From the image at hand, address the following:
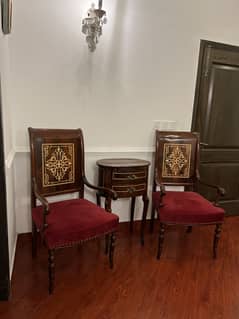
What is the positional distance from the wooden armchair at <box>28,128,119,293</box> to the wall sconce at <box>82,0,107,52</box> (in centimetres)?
81

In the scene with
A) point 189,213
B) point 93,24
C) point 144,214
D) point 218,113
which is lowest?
point 144,214

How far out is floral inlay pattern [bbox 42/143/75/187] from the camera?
6.90 feet

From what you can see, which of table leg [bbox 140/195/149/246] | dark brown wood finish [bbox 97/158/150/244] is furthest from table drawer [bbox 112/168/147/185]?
table leg [bbox 140/195/149/246]

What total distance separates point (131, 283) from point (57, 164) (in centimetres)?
108

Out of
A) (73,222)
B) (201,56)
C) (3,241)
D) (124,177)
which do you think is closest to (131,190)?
(124,177)

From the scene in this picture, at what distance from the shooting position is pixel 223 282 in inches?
80.0

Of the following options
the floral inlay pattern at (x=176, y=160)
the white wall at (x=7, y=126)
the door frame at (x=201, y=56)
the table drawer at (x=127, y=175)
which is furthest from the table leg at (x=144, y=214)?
the white wall at (x=7, y=126)

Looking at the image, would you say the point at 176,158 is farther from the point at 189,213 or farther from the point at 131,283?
the point at 131,283

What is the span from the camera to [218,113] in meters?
2.95

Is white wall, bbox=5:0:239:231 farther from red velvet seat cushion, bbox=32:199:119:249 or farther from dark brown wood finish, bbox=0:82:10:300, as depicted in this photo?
dark brown wood finish, bbox=0:82:10:300

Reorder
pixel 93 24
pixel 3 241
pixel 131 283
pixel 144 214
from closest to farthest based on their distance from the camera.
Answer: pixel 3 241 < pixel 131 283 < pixel 93 24 < pixel 144 214

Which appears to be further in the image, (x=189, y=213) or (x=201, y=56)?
(x=201, y=56)

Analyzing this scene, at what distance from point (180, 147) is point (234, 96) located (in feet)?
3.15

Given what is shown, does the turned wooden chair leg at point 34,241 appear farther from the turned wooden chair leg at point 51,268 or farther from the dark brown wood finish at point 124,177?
the dark brown wood finish at point 124,177
